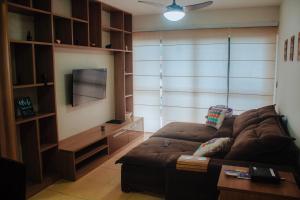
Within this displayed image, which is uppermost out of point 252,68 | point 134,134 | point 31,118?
point 252,68

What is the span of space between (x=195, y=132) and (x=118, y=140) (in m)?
1.32

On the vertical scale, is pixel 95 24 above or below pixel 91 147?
above

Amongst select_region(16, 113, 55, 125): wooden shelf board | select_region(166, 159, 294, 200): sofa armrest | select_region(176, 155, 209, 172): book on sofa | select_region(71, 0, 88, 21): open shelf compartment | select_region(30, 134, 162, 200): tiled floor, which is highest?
select_region(71, 0, 88, 21): open shelf compartment

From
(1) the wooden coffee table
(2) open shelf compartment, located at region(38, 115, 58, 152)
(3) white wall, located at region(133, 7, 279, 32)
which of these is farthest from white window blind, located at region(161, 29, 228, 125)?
(1) the wooden coffee table

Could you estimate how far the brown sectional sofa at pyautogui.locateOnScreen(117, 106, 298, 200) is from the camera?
7.53 ft

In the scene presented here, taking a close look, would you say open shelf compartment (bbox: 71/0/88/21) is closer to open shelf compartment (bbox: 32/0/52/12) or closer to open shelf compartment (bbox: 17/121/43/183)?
open shelf compartment (bbox: 32/0/52/12)

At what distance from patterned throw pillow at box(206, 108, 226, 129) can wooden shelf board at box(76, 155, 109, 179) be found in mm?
1743

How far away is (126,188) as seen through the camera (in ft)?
10.3

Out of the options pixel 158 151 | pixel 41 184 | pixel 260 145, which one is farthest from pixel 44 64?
pixel 260 145

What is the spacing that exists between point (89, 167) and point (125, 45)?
260 cm

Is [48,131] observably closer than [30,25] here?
No

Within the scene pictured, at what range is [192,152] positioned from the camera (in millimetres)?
3242

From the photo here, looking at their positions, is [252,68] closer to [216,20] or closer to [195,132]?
[216,20]

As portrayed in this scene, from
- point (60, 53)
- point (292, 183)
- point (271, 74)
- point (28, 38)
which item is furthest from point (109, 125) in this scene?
point (292, 183)
